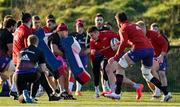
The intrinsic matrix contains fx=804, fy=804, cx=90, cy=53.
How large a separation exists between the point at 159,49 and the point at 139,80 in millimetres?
5103

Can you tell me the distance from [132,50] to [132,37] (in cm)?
31

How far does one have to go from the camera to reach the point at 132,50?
17562 millimetres

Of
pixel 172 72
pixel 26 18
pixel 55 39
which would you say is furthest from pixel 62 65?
pixel 172 72

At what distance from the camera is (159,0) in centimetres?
3809

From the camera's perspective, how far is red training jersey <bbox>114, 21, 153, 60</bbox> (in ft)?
56.5

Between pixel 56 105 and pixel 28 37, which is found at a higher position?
pixel 28 37

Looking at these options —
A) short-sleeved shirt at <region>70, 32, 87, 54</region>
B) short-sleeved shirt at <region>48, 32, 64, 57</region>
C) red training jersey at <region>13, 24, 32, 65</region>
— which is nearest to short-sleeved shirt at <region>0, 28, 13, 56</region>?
red training jersey at <region>13, 24, 32, 65</region>

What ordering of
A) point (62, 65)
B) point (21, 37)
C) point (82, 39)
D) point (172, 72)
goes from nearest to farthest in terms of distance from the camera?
point (21, 37), point (62, 65), point (82, 39), point (172, 72)

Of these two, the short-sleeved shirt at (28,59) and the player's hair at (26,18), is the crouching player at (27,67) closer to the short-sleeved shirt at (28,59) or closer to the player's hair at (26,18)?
the short-sleeved shirt at (28,59)

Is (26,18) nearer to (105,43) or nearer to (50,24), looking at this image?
(50,24)

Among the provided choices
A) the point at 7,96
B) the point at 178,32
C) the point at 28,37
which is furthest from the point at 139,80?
the point at 178,32

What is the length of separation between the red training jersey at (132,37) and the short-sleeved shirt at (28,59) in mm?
1950

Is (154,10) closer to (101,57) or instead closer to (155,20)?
(155,20)

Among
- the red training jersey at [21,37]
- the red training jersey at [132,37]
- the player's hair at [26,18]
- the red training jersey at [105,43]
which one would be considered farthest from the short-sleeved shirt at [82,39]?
the player's hair at [26,18]
